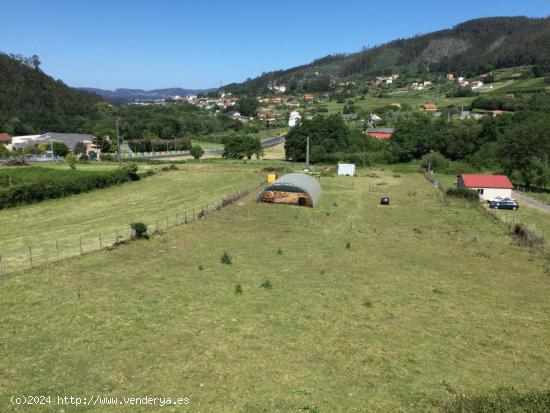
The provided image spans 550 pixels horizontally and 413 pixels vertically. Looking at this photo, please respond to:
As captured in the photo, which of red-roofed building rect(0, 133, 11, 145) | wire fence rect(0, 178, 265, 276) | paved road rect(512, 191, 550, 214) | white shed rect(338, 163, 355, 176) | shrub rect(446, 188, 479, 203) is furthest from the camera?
red-roofed building rect(0, 133, 11, 145)

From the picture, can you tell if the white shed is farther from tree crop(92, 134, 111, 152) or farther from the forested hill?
the forested hill

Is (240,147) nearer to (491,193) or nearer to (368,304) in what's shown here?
(491,193)

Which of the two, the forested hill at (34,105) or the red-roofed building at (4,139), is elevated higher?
the forested hill at (34,105)

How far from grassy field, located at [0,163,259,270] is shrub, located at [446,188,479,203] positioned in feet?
88.1

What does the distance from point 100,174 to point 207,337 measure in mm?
47229

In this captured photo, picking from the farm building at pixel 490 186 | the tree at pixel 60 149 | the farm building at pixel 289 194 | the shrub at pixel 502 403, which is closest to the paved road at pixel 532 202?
the farm building at pixel 490 186

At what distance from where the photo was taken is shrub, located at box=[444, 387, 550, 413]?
34.9 ft

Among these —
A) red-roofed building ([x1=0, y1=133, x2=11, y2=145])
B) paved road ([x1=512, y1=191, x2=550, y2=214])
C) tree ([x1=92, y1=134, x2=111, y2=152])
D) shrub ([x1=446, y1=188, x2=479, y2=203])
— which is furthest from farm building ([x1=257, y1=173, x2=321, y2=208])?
red-roofed building ([x1=0, y1=133, x2=11, y2=145])

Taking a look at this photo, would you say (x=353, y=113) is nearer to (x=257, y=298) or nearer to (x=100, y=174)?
(x=100, y=174)

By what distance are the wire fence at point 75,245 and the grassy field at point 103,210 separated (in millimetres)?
68

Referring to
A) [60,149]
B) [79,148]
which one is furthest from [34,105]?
[60,149]

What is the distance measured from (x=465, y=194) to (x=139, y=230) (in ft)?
120

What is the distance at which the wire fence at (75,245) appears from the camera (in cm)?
2536

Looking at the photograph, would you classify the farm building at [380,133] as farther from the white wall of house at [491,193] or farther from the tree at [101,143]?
the white wall of house at [491,193]
